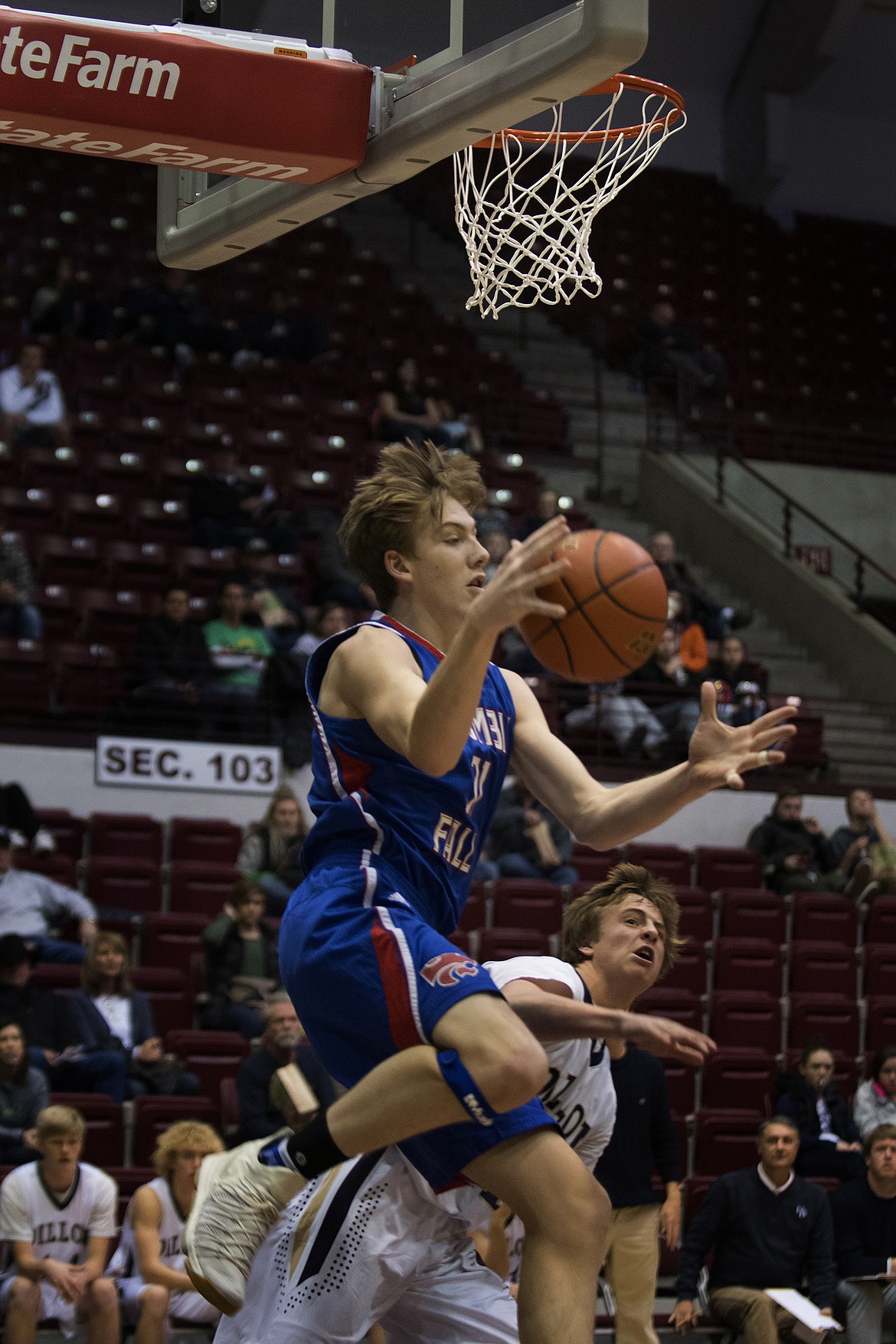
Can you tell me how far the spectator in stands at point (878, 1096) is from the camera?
9.31 m

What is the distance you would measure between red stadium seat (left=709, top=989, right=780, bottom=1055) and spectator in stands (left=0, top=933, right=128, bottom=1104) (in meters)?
3.54

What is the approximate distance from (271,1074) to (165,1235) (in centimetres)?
100

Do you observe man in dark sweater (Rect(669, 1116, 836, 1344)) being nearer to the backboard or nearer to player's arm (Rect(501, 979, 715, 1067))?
player's arm (Rect(501, 979, 715, 1067))

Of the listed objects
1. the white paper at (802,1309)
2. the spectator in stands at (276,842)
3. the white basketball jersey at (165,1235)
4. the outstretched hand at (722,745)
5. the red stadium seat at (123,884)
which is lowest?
the white paper at (802,1309)

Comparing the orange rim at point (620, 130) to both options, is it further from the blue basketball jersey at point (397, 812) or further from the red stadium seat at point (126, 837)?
the red stadium seat at point (126, 837)

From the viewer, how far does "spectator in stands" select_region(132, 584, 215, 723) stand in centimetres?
1175

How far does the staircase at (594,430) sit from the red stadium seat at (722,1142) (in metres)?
4.41

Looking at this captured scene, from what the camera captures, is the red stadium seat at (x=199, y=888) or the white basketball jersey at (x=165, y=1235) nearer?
the white basketball jersey at (x=165, y=1235)

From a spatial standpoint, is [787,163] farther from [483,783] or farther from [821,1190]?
[483,783]

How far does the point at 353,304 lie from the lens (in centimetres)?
1809

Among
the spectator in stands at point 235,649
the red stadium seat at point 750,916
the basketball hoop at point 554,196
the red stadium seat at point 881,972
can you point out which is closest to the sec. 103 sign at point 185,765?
the spectator in stands at point 235,649

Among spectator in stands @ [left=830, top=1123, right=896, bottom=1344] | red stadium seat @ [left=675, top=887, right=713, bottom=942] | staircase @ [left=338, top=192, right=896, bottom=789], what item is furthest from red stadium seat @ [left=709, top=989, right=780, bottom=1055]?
staircase @ [left=338, top=192, right=896, bottom=789]

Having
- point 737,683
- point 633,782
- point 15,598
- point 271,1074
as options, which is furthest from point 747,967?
point 633,782

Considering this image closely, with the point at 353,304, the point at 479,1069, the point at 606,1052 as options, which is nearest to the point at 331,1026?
the point at 479,1069
